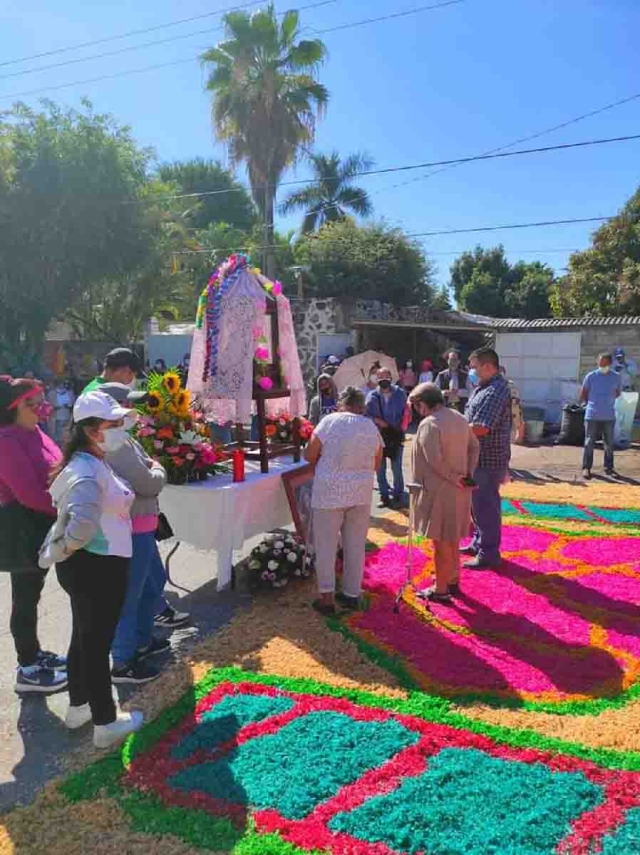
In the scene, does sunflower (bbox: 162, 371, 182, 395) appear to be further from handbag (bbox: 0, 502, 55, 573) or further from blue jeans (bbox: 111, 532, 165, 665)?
handbag (bbox: 0, 502, 55, 573)

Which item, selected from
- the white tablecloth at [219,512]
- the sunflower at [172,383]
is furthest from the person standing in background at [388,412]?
the sunflower at [172,383]

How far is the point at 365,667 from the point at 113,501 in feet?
6.13

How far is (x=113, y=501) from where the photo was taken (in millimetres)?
2994

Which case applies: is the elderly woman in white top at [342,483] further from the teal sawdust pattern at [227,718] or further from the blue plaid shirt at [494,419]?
the teal sawdust pattern at [227,718]

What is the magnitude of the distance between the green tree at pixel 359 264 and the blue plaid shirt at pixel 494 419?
20.3 meters

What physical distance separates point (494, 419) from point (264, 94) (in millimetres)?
18543

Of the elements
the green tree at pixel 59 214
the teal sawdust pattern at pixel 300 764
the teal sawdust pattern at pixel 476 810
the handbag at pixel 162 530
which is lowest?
the teal sawdust pattern at pixel 300 764

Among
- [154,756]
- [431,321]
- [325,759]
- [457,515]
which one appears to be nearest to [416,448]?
[457,515]

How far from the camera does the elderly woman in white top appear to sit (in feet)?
14.6

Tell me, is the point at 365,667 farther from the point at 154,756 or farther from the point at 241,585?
the point at 241,585

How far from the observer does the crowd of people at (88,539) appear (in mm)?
2947

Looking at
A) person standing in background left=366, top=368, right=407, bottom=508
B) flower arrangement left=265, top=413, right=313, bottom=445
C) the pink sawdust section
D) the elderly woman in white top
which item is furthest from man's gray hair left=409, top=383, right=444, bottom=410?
person standing in background left=366, top=368, right=407, bottom=508

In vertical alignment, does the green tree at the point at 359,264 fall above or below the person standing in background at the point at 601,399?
above

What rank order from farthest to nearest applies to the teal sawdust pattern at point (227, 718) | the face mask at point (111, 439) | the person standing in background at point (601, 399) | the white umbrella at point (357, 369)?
1. the white umbrella at point (357, 369)
2. the person standing in background at point (601, 399)
3. the teal sawdust pattern at point (227, 718)
4. the face mask at point (111, 439)
